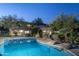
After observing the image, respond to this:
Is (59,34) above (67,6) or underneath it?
underneath

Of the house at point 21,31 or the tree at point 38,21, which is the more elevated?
the tree at point 38,21

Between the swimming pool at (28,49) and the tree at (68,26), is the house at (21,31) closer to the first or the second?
the swimming pool at (28,49)

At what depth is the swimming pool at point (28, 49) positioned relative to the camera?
10.9 ft

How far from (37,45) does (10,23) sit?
16.6 inches

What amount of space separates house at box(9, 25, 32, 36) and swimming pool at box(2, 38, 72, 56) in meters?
0.07

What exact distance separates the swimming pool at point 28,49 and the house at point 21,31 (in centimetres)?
7

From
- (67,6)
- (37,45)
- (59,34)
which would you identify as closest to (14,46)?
(37,45)

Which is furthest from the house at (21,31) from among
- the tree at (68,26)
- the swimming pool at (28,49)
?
the tree at (68,26)

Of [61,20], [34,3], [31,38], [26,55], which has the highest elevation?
[34,3]

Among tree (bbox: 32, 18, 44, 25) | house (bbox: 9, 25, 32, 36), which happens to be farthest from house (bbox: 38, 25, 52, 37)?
house (bbox: 9, 25, 32, 36)

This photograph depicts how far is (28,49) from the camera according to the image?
3320 millimetres

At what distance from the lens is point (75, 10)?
10.9 feet

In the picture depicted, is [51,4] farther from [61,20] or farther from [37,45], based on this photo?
[37,45]

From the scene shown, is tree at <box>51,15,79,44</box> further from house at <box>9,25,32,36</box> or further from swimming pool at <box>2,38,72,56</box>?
house at <box>9,25,32,36</box>
